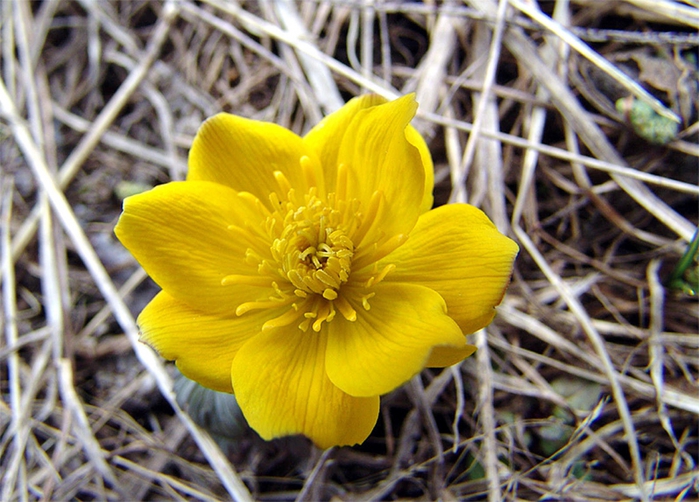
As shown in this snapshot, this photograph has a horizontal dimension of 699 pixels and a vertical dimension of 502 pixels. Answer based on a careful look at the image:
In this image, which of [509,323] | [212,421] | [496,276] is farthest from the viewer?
[509,323]

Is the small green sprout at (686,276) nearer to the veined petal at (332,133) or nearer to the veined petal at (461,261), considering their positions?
the veined petal at (461,261)

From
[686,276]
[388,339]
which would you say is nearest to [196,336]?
[388,339]

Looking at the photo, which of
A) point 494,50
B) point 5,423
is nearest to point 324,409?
point 5,423

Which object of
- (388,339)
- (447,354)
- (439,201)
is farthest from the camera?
(439,201)

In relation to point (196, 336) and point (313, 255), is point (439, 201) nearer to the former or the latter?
point (313, 255)

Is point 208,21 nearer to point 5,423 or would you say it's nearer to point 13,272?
point 13,272

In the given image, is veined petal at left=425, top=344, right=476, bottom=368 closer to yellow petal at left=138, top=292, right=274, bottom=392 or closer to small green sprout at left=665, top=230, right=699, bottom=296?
yellow petal at left=138, top=292, right=274, bottom=392

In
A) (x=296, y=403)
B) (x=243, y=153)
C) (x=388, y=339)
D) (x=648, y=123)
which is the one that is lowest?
(x=296, y=403)
